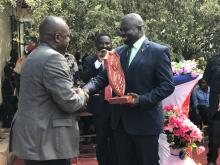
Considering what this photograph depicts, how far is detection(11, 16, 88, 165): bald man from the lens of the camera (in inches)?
144

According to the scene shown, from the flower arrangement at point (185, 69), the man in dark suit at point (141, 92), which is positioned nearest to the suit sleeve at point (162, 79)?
the man in dark suit at point (141, 92)

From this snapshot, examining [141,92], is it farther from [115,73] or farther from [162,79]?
[115,73]

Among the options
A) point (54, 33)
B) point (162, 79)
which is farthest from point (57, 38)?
point (162, 79)

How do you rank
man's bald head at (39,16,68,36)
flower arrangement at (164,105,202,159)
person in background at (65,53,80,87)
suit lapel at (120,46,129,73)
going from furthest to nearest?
person in background at (65,53,80,87), flower arrangement at (164,105,202,159), suit lapel at (120,46,129,73), man's bald head at (39,16,68,36)

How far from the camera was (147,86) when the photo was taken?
4.50 m

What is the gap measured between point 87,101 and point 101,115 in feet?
4.12

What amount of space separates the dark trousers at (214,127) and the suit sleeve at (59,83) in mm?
3708

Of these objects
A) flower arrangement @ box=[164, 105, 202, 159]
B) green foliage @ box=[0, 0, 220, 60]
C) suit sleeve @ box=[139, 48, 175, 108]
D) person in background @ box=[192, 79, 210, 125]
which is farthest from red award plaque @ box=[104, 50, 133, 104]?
person in background @ box=[192, 79, 210, 125]

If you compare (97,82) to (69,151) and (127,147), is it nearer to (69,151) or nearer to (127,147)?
(127,147)

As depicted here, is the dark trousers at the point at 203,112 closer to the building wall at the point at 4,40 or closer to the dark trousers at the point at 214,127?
the dark trousers at the point at 214,127

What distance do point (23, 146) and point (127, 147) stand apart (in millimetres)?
1246

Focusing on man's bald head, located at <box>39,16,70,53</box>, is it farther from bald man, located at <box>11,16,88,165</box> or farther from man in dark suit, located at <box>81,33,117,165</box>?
man in dark suit, located at <box>81,33,117,165</box>

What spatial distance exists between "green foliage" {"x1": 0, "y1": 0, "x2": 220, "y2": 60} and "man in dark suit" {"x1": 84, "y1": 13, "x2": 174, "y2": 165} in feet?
11.2

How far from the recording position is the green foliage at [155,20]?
829 cm
